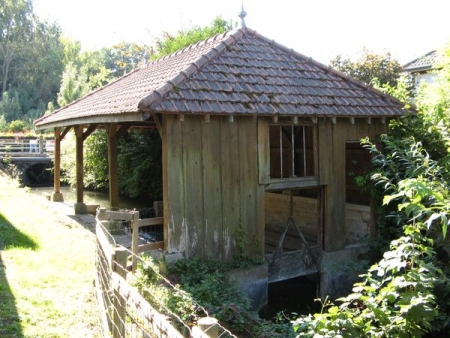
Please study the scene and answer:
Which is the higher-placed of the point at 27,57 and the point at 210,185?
the point at 27,57

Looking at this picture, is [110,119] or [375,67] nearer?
[110,119]

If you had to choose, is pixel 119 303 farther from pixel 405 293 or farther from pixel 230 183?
pixel 230 183

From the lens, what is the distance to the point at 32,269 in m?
7.25

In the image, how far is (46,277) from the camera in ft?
22.5

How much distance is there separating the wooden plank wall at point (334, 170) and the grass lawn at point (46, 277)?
4498mm

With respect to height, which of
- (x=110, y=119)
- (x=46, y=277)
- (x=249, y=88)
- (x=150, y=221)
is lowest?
(x=46, y=277)

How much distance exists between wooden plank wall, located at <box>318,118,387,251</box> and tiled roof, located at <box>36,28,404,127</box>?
0.44 m

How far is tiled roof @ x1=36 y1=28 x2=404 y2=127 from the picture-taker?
6.96m

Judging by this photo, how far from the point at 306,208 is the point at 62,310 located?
7102 mm

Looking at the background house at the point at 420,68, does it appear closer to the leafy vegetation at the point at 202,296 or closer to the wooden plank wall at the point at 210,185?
the wooden plank wall at the point at 210,185

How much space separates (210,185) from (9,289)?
3.31m

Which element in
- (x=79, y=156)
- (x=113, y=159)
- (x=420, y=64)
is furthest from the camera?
(x=420, y=64)

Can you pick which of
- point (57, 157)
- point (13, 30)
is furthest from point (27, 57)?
point (57, 157)

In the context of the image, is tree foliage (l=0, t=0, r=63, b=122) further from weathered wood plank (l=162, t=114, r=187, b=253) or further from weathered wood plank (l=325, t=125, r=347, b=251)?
weathered wood plank (l=162, t=114, r=187, b=253)
